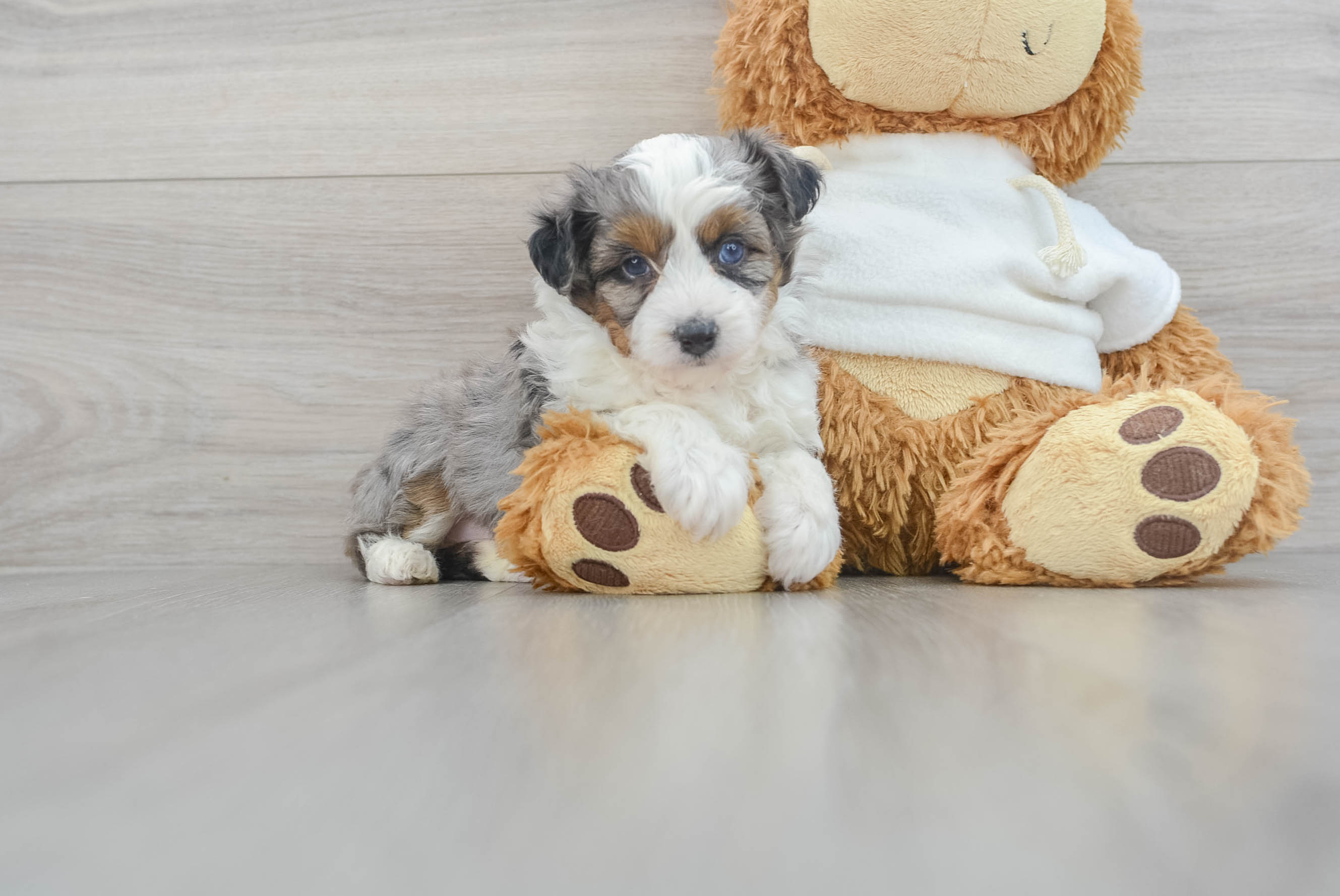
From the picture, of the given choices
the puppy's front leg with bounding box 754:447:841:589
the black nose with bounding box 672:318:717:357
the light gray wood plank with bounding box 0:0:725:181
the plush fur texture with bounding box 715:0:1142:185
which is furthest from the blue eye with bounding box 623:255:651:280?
the light gray wood plank with bounding box 0:0:725:181

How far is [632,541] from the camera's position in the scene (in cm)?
129

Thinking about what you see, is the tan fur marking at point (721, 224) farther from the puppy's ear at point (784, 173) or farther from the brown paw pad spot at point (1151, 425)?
the brown paw pad spot at point (1151, 425)

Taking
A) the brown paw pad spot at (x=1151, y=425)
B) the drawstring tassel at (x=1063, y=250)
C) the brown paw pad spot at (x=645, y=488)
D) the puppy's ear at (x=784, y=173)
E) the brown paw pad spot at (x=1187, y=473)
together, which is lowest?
the brown paw pad spot at (x=645, y=488)

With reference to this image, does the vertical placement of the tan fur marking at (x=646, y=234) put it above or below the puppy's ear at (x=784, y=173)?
below

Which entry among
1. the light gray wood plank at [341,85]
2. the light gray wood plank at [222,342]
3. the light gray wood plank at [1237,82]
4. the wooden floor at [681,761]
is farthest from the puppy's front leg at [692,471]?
the light gray wood plank at [1237,82]

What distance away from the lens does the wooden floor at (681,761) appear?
0.40 m

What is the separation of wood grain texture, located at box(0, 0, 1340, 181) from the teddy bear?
349 mm

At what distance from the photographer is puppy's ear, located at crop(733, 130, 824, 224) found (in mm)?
1450

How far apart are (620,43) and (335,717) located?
1707 millimetres

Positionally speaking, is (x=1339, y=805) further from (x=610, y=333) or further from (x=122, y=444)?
(x=122, y=444)

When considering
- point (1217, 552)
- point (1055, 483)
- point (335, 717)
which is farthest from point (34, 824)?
point (1217, 552)

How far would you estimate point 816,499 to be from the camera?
1.36m

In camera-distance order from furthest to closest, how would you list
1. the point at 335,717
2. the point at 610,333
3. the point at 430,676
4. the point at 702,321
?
1. the point at 610,333
2. the point at 702,321
3. the point at 430,676
4. the point at 335,717

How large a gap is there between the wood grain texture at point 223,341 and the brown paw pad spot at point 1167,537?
1.27 meters
